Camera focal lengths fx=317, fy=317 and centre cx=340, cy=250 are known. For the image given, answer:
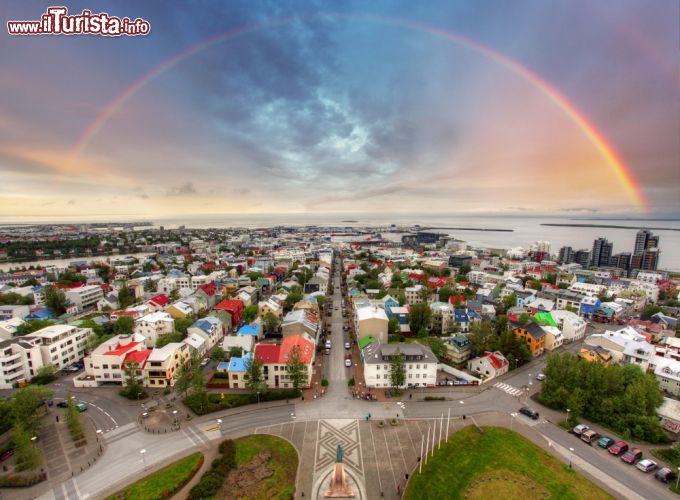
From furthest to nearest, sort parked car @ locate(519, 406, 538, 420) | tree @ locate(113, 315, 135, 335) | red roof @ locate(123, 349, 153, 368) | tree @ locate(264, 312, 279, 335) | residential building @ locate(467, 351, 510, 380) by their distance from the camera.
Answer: tree @ locate(264, 312, 279, 335) < tree @ locate(113, 315, 135, 335) < residential building @ locate(467, 351, 510, 380) < red roof @ locate(123, 349, 153, 368) < parked car @ locate(519, 406, 538, 420)

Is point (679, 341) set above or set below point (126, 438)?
above

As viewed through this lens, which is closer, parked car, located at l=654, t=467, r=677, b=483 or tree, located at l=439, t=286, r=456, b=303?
parked car, located at l=654, t=467, r=677, b=483

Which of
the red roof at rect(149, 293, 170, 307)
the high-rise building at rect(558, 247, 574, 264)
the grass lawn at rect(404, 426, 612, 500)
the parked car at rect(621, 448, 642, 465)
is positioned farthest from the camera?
the high-rise building at rect(558, 247, 574, 264)

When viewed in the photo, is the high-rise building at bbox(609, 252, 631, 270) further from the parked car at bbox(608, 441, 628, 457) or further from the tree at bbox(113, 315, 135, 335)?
the tree at bbox(113, 315, 135, 335)

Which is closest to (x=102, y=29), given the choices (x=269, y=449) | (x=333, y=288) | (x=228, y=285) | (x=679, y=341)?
(x=269, y=449)

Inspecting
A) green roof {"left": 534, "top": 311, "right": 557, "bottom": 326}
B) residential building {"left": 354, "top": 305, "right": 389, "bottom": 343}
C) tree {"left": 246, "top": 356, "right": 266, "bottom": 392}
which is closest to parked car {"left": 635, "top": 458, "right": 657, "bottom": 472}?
residential building {"left": 354, "top": 305, "right": 389, "bottom": 343}

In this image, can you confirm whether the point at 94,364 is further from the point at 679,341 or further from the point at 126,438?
the point at 679,341
